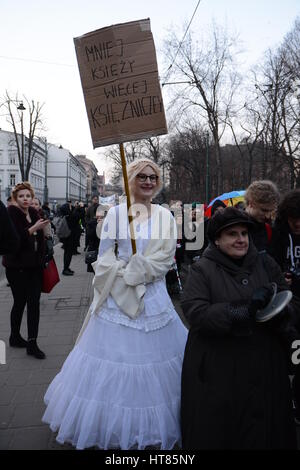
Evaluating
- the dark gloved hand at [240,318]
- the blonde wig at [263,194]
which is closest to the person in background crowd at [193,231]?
the blonde wig at [263,194]

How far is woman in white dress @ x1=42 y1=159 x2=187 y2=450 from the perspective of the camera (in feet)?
8.95

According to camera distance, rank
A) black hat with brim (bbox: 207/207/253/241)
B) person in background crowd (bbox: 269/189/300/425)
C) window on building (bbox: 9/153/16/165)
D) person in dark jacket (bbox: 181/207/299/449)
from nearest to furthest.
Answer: person in dark jacket (bbox: 181/207/299/449), black hat with brim (bbox: 207/207/253/241), person in background crowd (bbox: 269/189/300/425), window on building (bbox: 9/153/16/165)

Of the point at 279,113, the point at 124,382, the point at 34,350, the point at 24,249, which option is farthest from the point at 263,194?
the point at 279,113

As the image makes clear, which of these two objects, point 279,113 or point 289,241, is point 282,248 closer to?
point 289,241

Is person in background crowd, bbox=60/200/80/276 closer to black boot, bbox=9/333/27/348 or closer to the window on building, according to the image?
black boot, bbox=9/333/27/348

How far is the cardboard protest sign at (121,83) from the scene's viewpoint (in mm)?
2873

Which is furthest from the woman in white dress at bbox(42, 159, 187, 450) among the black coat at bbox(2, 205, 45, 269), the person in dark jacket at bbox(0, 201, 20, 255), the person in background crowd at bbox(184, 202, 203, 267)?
the person in background crowd at bbox(184, 202, 203, 267)

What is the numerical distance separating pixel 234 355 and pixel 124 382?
0.82 metres

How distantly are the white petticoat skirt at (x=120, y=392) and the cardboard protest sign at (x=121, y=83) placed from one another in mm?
1364

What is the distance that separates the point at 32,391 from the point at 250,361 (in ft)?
7.59

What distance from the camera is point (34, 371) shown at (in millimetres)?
4281

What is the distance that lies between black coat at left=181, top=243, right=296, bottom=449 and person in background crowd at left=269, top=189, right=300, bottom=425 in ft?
2.78

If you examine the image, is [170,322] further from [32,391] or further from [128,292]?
[32,391]

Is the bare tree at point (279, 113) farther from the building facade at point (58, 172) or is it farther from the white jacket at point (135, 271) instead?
the building facade at point (58, 172)
